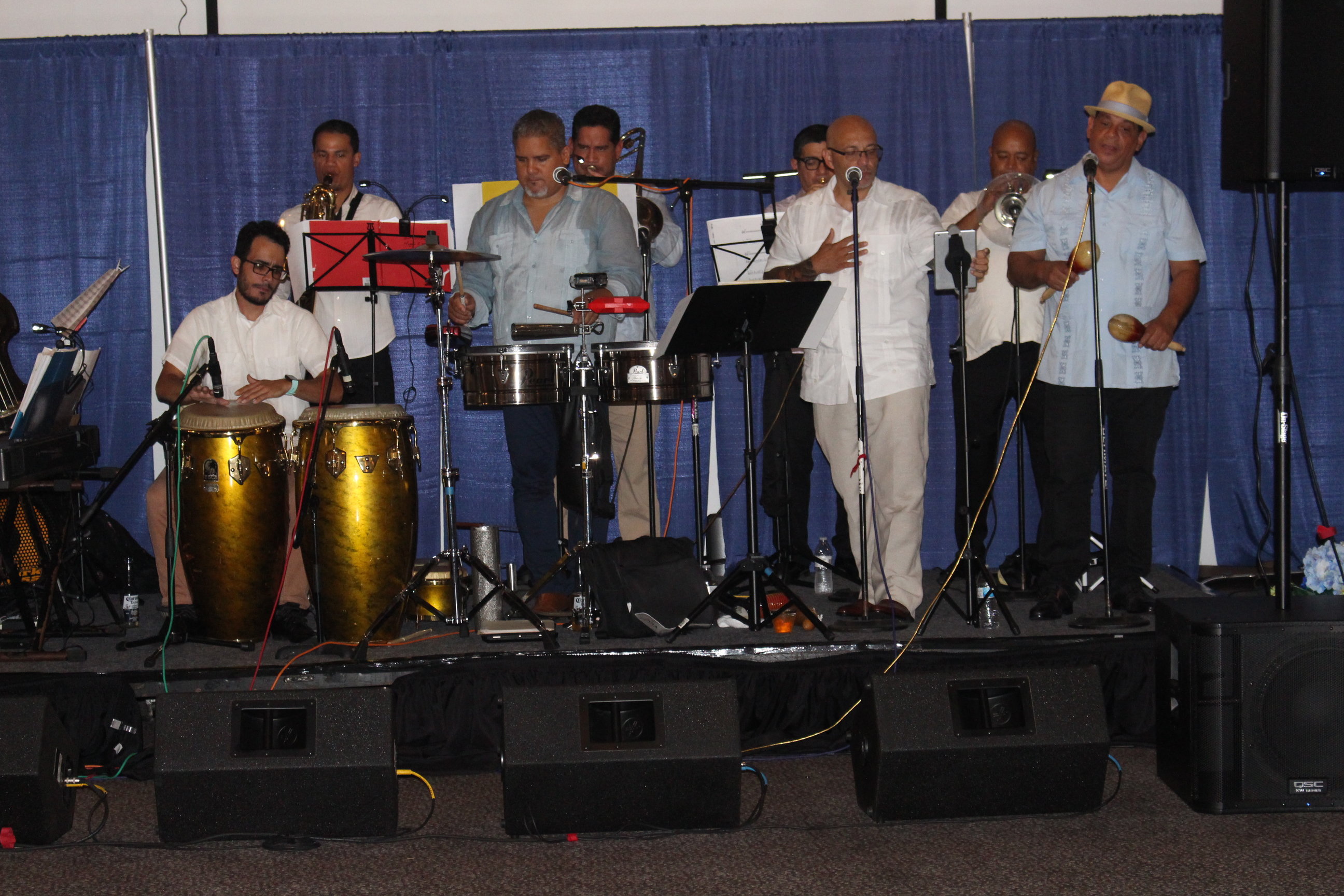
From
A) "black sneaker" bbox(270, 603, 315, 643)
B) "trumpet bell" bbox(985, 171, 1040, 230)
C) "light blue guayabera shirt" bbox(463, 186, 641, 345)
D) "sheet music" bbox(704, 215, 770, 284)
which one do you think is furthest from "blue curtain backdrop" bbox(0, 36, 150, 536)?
"trumpet bell" bbox(985, 171, 1040, 230)

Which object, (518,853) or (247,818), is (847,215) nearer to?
(518,853)

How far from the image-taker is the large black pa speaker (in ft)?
11.2

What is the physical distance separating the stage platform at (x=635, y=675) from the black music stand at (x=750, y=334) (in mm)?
164

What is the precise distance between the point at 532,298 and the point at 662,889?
8.54 feet

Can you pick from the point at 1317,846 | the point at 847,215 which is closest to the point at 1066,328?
the point at 847,215

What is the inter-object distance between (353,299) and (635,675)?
248cm

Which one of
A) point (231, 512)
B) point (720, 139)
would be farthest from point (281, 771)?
point (720, 139)

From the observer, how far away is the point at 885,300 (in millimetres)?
4605

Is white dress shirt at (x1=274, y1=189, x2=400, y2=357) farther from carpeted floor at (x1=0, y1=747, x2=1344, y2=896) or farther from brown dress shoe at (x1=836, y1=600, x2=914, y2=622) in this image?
carpeted floor at (x1=0, y1=747, x2=1344, y2=896)

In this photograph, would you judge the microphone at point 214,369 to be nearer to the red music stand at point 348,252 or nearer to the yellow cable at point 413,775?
the red music stand at point 348,252

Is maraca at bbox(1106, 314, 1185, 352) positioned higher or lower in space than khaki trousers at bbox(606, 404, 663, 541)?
higher

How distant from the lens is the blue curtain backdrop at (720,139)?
5.95 m

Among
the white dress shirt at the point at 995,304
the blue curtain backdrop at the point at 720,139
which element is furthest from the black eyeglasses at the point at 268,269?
the white dress shirt at the point at 995,304

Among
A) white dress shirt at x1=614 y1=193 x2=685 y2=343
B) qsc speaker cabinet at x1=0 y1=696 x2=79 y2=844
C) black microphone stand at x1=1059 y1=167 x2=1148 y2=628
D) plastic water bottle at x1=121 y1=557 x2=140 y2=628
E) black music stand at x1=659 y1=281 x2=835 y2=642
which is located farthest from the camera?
white dress shirt at x1=614 y1=193 x2=685 y2=343
